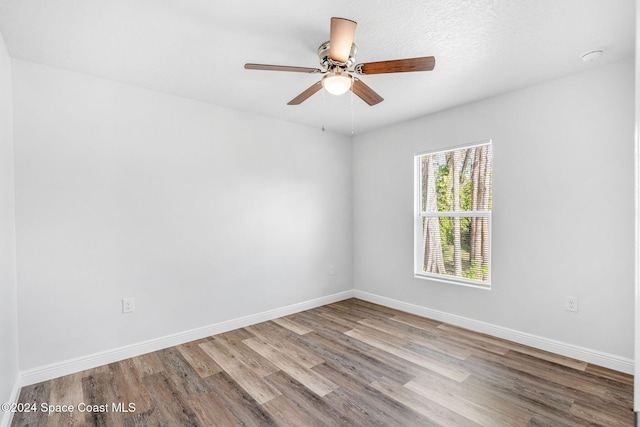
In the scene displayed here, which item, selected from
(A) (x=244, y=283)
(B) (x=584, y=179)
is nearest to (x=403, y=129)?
(B) (x=584, y=179)

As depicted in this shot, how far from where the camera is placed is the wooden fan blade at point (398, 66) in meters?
1.74

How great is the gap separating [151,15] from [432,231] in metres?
3.28

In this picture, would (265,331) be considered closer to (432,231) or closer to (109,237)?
(109,237)

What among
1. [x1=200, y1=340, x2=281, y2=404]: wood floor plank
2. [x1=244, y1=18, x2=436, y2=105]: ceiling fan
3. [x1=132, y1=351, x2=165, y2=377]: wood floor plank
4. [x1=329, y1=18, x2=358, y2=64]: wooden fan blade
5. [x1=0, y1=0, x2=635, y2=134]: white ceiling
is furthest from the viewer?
[x1=132, y1=351, x2=165, y2=377]: wood floor plank

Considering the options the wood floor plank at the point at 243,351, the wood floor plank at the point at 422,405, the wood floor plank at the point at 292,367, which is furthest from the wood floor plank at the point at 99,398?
the wood floor plank at the point at 422,405

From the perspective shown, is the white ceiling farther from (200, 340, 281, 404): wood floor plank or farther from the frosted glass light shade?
(200, 340, 281, 404): wood floor plank

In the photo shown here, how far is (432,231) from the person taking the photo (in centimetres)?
362

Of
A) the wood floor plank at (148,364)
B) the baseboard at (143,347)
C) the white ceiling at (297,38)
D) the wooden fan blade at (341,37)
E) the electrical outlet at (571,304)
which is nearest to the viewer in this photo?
the wooden fan blade at (341,37)

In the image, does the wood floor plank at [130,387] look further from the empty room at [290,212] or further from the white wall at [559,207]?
the white wall at [559,207]

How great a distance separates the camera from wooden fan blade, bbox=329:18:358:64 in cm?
148

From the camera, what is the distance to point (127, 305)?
263 centimetres

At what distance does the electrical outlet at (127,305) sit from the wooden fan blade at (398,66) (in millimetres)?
2625

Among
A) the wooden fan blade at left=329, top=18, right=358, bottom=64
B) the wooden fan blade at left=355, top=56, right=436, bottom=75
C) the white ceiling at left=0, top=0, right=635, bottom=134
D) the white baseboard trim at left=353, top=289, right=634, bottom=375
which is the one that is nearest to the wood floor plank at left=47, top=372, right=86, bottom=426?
the white ceiling at left=0, top=0, right=635, bottom=134

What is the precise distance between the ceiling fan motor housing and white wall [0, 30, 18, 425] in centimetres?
204
